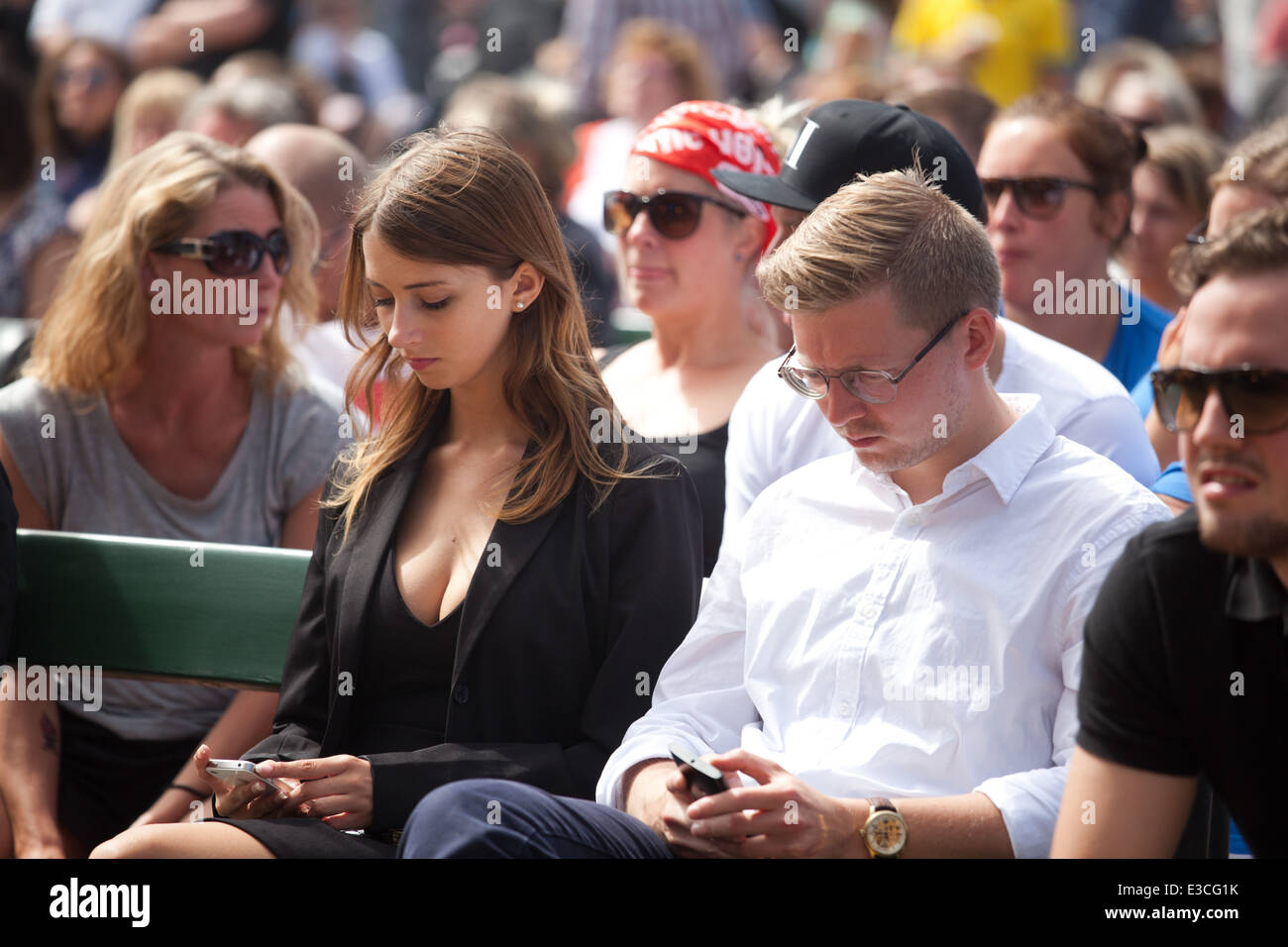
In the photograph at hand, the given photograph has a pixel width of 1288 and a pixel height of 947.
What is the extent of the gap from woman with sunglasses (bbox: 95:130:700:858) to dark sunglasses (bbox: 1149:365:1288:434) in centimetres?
110

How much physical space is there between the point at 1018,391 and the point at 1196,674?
3.96ft

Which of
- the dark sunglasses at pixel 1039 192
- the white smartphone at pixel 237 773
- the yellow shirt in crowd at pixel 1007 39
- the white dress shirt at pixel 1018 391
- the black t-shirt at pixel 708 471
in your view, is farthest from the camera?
the yellow shirt in crowd at pixel 1007 39

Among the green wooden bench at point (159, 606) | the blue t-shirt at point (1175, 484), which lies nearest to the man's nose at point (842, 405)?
the blue t-shirt at point (1175, 484)

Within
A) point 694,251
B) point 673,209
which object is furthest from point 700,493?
point 673,209

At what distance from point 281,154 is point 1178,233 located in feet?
9.76

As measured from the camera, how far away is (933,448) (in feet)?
8.10

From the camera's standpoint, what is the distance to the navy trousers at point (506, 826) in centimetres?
217

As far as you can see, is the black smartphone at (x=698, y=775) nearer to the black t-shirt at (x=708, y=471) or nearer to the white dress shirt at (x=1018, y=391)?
the white dress shirt at (x=1018, y=391)

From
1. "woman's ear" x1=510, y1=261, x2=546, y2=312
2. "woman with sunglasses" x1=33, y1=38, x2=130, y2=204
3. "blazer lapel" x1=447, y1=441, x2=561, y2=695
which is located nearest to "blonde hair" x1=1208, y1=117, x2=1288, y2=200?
"woman's ear" x1=510, y1=261, x2=546, y2=312

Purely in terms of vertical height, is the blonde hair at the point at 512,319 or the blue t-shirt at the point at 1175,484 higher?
the blonde hair at the point at 512,319

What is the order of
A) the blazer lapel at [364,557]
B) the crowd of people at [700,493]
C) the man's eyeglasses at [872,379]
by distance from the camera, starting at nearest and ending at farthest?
the crowd of people at [700,493], the man's eyeglasses at [872,379], the blazer lapel at [364,557]

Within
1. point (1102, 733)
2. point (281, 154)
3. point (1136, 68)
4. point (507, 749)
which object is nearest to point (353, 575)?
point (507, 749)

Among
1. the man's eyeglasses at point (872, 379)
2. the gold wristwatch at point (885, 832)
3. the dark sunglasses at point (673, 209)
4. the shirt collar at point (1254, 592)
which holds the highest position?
the dark sunglasses at point (673, 209)

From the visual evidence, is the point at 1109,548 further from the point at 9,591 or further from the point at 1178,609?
the point at 9,591
